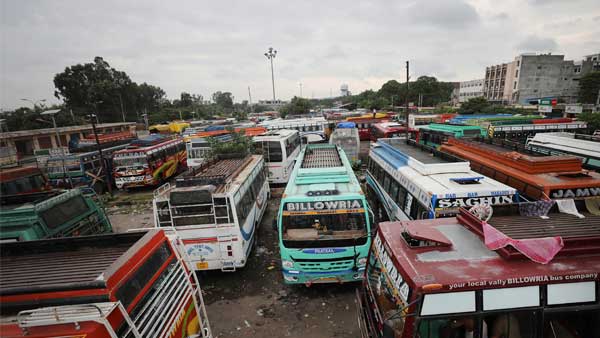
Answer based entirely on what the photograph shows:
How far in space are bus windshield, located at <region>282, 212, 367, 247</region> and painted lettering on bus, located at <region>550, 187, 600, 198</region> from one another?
3.89m

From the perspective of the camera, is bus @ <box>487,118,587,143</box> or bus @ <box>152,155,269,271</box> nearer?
bus @ <box>152,155,269,271</box>

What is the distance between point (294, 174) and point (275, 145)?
6.06m

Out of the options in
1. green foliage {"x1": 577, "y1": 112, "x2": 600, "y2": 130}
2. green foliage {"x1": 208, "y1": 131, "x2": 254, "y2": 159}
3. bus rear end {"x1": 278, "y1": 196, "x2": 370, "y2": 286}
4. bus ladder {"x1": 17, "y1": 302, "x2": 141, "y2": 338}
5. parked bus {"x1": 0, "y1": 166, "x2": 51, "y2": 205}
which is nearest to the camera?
bus ladder {"x1": 17, "y1": 302, "x2": 141, "y2": 338}

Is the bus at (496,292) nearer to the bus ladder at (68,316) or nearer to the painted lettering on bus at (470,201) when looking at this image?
the painted lettering on bus at (470,201)

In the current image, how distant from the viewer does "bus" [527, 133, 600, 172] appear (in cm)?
855

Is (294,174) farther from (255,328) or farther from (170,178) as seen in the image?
(170,178)

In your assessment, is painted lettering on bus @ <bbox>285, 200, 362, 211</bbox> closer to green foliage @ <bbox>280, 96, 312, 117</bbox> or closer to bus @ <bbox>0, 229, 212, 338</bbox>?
→ bus @ <bbox>0, 229, 212, 338</bbox>

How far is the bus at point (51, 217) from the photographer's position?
662 cm

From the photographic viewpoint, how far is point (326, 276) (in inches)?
229

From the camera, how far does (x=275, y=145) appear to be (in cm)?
1366

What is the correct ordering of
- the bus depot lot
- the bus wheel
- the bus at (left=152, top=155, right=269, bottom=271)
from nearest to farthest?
the bus depot lot < the bus at (left=152, top=155, right=269, bottom=271) < the bus wheel

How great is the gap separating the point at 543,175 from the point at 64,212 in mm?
12332

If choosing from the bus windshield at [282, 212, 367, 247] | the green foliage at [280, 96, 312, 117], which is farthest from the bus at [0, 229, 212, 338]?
the green foliage at [280, 96, 312, 117]

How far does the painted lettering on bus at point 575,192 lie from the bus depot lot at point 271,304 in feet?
15.3
